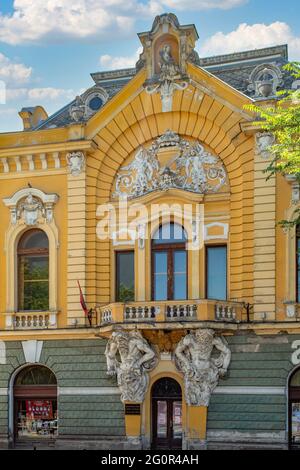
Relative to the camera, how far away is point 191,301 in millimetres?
28609

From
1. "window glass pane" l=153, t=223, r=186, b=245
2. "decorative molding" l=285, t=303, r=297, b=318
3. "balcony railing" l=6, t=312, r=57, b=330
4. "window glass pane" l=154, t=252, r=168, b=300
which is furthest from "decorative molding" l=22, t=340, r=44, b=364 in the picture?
"decorative molding" l=285, t=303, r=297, b=318

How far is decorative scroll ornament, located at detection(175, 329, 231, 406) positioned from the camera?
28.7 meters

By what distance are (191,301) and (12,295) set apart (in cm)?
674

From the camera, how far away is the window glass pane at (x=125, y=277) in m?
31.0

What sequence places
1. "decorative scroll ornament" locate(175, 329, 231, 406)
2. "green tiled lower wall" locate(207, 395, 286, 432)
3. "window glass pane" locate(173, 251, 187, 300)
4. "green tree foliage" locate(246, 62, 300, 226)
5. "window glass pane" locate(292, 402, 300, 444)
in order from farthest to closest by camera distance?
"window glass pane" locate(173, 251, 187, 300) → "decorative scroll ornament" locate(175, 329, 231, 406) → "window glass pane" locate(292, 402, 300, 444) → "green tiled lower wall" locate(207, 395, 286, 432) → "green tree foliage" locate(246, 62, 300, 226)

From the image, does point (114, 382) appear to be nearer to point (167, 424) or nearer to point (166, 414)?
point (166, 414)

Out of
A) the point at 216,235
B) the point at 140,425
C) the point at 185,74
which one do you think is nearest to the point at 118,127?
the point at 185,74

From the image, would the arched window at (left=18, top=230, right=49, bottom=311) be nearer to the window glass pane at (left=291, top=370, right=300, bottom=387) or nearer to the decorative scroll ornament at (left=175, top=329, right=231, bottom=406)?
the decorative scroll ornament at (left=175, top=329, right=231, bottom=406)

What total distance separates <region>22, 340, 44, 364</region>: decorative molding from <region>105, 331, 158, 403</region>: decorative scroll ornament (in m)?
3.02

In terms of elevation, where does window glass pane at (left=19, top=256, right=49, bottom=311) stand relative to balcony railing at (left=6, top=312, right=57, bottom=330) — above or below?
above

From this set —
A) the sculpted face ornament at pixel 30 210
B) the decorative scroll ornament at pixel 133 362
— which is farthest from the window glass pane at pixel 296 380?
the sculpted face ornament at pixel 30 210

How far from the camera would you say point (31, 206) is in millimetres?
31812

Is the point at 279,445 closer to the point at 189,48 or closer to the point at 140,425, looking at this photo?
Answer: the point at 140,425

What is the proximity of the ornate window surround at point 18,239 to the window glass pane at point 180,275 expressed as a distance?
410cm
